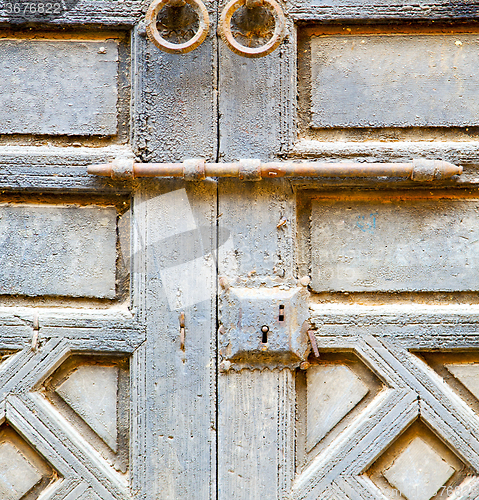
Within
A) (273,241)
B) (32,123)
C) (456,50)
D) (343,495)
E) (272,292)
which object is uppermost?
(456,50)

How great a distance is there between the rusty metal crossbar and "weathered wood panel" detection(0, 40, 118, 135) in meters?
0.15

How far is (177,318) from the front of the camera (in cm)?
108

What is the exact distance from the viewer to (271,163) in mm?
1019

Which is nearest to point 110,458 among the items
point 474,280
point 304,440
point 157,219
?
point 304,440

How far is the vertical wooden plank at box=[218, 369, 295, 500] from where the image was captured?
1.06m

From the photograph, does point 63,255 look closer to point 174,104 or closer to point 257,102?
point 174,104

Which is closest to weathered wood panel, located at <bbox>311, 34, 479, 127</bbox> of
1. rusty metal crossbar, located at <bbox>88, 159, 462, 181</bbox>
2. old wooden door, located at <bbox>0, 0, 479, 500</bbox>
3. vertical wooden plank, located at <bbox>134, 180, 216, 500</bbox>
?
old wooden door, located at <bbox>0, 0, 479, 500</bbox>

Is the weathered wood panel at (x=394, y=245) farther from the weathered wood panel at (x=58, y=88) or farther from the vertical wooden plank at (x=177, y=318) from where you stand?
the weathered wood panel at (x=58, y=88)

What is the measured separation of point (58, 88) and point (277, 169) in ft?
1.97

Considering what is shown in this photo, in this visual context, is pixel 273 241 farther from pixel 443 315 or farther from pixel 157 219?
pixel 443 315

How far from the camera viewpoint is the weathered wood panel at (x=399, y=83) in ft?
3.54

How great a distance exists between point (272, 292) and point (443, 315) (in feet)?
1.42

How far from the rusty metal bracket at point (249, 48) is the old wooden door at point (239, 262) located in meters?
0.09

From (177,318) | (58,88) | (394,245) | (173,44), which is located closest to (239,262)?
(177,318)
